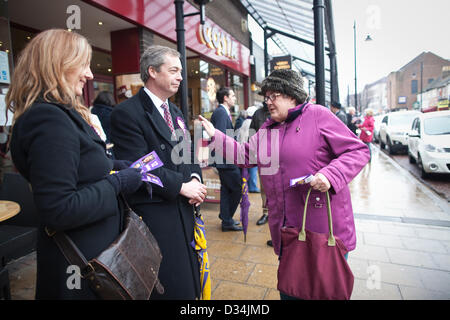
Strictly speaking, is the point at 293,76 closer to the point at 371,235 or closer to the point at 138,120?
the point at 138,120

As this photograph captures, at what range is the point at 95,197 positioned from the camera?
1.22m

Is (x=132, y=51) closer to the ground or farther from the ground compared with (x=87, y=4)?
closer to the ground

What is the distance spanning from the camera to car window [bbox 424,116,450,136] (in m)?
8.07

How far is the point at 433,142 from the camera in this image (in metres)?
7.66

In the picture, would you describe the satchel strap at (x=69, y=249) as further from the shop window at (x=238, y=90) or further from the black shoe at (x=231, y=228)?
the shop window at (x=238, y=90)

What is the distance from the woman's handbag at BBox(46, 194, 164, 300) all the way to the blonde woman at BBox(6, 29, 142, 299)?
1.9 inches

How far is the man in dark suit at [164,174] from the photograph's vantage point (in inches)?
69.8

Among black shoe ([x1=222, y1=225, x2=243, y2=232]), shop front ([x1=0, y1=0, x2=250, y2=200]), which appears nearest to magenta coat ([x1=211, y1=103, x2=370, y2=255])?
black shoe ([x1=222, y1=225, x2=243, y2=232])

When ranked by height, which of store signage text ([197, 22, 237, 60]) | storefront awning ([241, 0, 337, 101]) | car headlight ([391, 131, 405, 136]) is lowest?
car headlight ([391, 131, 405, 136])

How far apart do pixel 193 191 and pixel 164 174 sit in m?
0.23

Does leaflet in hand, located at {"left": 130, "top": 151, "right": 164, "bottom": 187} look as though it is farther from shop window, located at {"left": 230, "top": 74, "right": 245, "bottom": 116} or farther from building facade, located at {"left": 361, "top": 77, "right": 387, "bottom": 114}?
building facade, located at {"left": 361, "top": 77, "right": 387, "bottom": 114}

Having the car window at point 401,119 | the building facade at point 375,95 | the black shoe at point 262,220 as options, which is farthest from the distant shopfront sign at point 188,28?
the building facade at point 375,95
